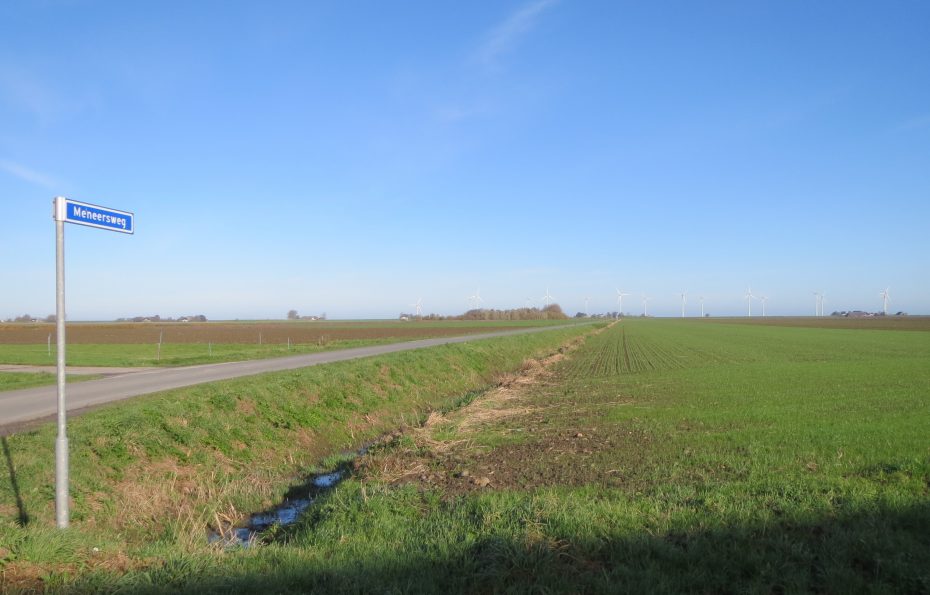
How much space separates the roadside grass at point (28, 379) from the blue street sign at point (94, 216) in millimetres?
15904

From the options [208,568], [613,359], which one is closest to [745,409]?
[208,568]

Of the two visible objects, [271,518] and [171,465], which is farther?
[171,465]

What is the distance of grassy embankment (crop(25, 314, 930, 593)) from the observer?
19.2 feet

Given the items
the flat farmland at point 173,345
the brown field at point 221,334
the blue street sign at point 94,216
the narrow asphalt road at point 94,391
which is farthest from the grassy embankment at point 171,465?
the brown field at point 221,334

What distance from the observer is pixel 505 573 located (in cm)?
589

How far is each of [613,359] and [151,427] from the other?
3104cm

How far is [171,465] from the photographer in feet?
39.9

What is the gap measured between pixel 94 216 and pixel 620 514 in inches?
287

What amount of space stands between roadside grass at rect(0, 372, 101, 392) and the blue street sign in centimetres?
1590

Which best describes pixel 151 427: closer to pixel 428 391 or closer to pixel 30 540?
pixel 30 540

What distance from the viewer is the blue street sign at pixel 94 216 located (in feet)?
23.1

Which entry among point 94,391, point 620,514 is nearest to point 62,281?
point 620,514

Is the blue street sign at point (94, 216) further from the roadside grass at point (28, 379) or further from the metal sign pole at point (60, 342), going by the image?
the roadside grass at point (28, 379)

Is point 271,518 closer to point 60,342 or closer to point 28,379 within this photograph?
point 60,342
